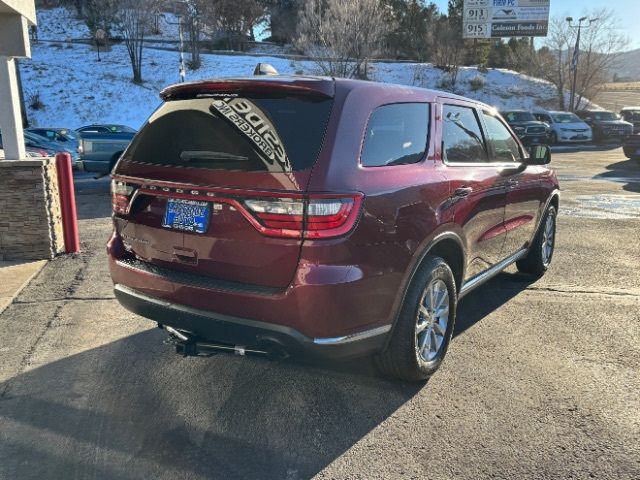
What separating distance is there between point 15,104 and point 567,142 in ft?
81.4

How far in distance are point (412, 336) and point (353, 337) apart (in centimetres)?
55

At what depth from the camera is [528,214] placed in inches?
196

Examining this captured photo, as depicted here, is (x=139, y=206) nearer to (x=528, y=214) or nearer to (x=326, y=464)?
(x=326, y=464)

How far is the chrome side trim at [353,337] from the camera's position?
8.71 ft

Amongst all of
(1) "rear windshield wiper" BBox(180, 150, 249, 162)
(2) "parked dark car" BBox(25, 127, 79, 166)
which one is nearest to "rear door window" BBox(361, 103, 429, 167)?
(1) "rear windshield wiper" BBox(180, 150, 249, 162)

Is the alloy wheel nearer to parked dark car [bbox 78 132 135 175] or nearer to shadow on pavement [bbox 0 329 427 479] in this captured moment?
shadow on pavement [bbox 0 329 427 479]

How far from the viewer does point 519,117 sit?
81.4 ft

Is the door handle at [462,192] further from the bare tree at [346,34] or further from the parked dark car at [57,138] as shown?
the bare tree at [346,34]

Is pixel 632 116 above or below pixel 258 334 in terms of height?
above

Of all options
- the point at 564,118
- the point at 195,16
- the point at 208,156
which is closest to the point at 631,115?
the point at 564,118

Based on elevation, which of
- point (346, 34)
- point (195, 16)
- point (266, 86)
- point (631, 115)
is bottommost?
point (631, 115)

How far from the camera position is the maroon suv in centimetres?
260

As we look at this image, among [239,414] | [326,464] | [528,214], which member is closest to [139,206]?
[239,414]

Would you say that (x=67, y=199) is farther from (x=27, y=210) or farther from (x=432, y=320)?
(x=432, y=320)
